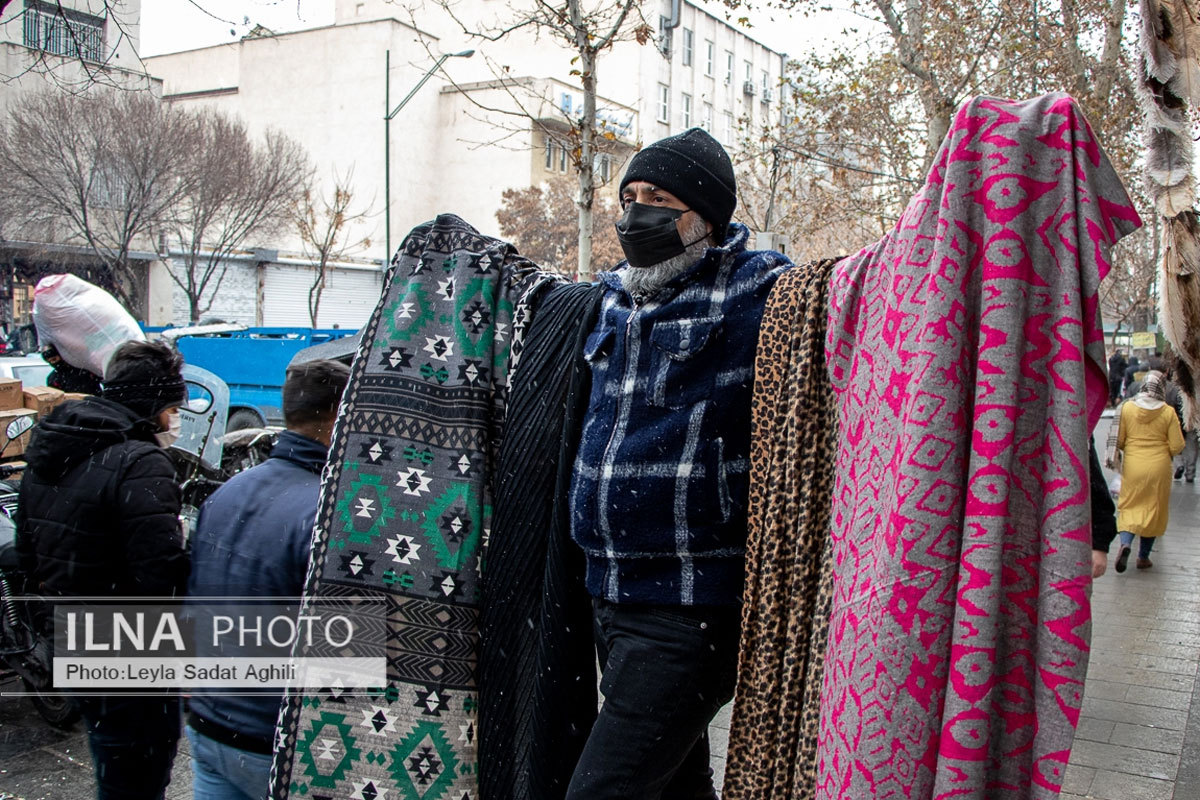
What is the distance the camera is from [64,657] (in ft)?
11.6

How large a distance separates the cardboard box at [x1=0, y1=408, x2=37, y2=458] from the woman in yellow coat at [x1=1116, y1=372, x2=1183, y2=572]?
825 cm

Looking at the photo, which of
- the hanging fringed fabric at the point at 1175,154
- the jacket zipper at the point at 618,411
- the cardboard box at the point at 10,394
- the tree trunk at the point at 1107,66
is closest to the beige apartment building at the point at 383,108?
the tree trunk at the point at 1107,66

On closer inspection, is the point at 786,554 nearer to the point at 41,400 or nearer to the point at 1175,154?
the point at 1175,154

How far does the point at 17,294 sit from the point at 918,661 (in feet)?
104

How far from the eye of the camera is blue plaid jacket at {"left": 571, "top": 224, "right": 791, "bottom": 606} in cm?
225

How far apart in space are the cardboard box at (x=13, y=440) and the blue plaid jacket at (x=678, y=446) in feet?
16.0

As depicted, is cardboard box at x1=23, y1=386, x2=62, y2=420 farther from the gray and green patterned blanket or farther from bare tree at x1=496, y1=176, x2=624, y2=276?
bare tree at x1=496, y1=176, x2=624, y2=276

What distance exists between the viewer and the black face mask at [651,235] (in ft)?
7.97

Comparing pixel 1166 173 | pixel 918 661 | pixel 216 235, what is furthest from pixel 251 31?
pixel 216 235

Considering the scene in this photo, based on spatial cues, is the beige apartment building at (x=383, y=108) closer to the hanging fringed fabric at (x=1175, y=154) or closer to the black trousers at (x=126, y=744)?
the black trousers at (x=126, y=744)

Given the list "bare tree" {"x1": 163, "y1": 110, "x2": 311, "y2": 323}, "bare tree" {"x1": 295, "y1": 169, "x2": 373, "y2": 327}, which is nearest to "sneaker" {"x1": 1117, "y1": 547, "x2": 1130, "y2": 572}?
"bare tree" {"x1": 295, "y1": 169, "x2": 373, "y2": 327}

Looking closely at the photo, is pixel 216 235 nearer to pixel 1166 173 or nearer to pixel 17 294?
pixel 17 294

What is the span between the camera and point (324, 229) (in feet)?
130

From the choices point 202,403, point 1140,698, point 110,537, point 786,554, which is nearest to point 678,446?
Result: point 786,554
